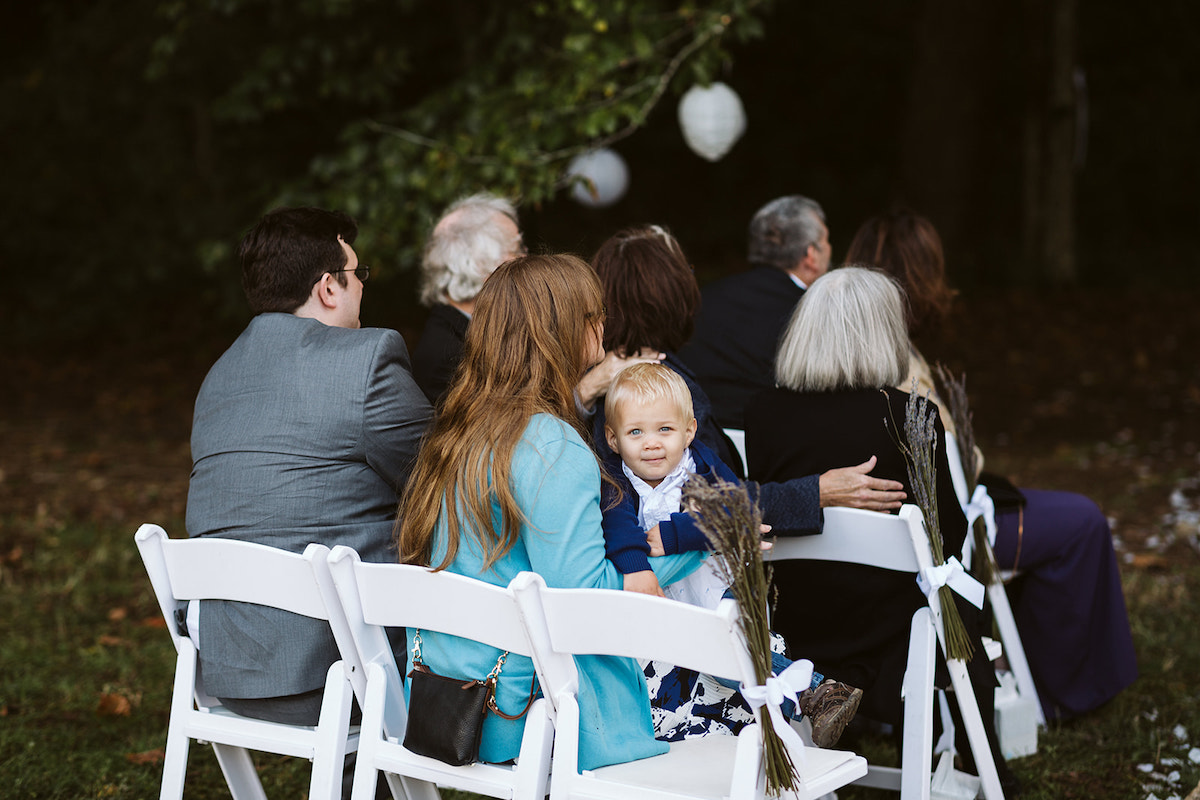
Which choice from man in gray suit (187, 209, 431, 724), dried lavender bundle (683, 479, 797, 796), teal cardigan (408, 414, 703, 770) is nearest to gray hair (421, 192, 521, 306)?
man in gray suit (187, 209, 431, 724)

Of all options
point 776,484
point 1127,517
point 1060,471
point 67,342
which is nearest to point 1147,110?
point 1060,471

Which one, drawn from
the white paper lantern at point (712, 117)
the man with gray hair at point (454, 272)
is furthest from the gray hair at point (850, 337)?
the white paper lantern at point (712, 117)

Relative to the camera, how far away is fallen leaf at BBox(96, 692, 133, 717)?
14.6 ft

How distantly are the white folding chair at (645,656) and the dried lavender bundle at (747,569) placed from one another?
27 millimetres

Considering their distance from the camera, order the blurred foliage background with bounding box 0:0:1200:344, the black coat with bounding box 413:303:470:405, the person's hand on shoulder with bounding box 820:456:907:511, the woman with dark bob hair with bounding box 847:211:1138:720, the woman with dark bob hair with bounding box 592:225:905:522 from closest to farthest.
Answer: the person's hand on shoulder with bounding box 820:456:907:511 < the woman with dark bob hair with bounding box 592:225:905:522 < the black coat with bounding box 413:303:470:405 < the woman with dark bob hair with bounding box 847:211:1138:720 < the blurred foliage background with bounding box 0:0:1200:344

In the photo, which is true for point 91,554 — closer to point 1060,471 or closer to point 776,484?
point 776,484

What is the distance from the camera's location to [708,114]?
22.3 feet

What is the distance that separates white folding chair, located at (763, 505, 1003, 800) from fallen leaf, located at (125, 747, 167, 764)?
227 centimetres

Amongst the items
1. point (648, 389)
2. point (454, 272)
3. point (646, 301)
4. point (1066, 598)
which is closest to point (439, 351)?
point (454, 272)

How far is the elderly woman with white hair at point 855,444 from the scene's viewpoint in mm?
3154

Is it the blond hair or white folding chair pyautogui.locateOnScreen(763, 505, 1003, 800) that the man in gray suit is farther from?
white folding chair pyautogui.locateOnScreen(763, 505, 1003, 800)

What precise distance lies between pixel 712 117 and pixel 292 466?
456cm

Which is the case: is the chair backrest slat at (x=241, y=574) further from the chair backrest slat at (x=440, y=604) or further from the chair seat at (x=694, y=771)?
the chair seat at (x=694, y=771)

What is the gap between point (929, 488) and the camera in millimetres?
2877
